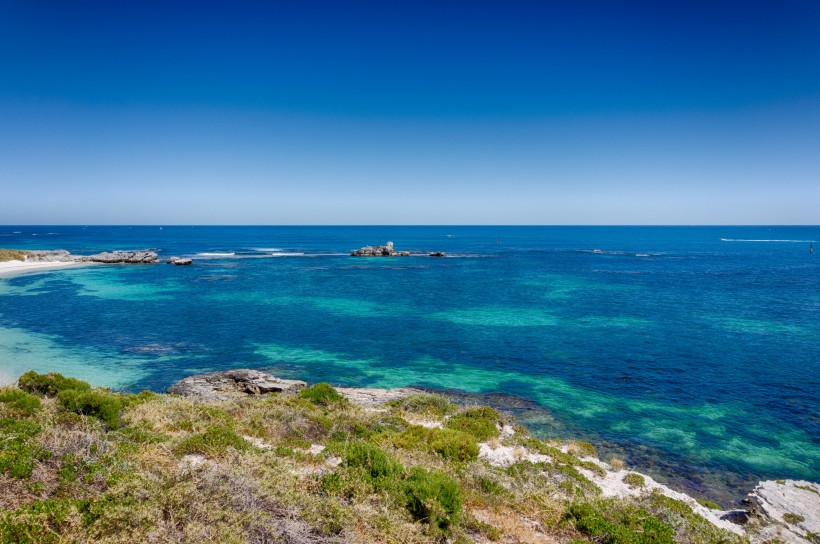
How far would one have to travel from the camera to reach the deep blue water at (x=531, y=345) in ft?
73.1

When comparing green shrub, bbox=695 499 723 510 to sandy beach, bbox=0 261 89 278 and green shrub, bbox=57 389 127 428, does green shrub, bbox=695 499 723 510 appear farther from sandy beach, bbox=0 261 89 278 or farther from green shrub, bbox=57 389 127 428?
sandy beach, bbox=0 261 89 278

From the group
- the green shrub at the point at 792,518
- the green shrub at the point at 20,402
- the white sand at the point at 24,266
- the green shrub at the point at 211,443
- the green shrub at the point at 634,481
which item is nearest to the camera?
the green shrub at the point at 211,443

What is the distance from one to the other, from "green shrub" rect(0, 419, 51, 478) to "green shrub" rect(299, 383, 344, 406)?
11.3 metres

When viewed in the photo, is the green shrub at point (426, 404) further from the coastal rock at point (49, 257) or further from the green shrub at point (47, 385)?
the coastal rock at point (49, 257)

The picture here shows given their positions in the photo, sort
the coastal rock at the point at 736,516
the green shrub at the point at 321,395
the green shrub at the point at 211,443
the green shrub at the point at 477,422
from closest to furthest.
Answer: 1. the green shrub at the point at 211,443
2. the coastal rock at the point at 736,516
3. the green shrub at the point at 477,422
4. the green shrub at the point at 321,395

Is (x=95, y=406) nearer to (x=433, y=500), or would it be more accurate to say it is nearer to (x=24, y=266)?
(x=433, y=500)

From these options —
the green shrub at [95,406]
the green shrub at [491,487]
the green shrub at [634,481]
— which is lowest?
the green shrub at [634,481]

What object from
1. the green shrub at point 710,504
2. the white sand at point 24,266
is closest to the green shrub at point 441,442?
the green shrub at point 710,504

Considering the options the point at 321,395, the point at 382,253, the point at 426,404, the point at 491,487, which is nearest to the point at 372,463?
the point at 491,487

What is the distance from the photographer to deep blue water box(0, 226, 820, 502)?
73.1 feet

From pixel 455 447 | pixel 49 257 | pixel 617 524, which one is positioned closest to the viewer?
pixel 617 524

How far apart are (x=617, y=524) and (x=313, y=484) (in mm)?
7971

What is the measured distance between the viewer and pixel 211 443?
510 inches

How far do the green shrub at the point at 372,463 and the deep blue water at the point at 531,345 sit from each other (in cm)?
1242
